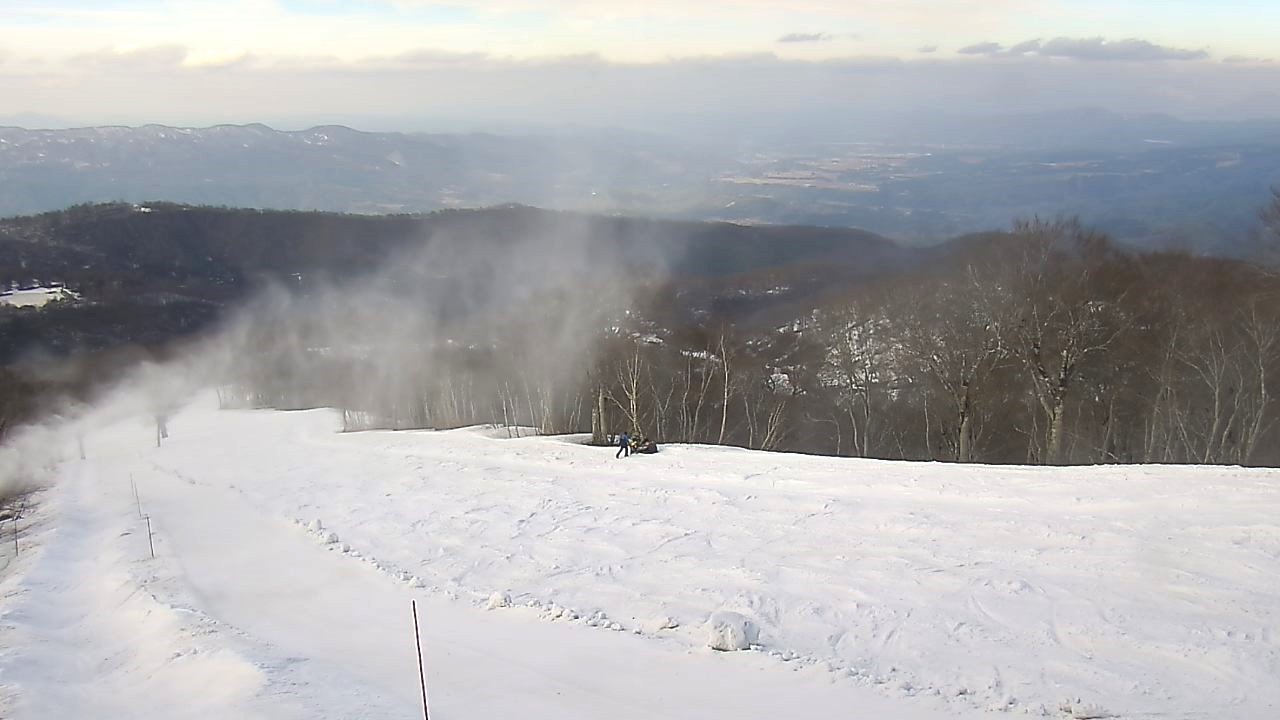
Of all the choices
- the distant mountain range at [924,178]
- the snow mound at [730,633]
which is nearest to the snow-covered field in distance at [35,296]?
the distant mountain range at [924,178]

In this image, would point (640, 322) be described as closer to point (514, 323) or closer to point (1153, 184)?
point (514, 323)

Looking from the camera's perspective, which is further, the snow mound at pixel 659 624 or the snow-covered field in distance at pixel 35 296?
the snow-covered field in distance at pixel 35 296

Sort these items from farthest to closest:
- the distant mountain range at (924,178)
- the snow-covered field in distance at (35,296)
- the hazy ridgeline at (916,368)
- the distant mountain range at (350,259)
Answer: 1. the snow-covered field in distance at (35,296)
2. the distant mountain range at (350,259)
3. the distant mountain range at (924,178)
4. the hazy ridgeline at (916,368)

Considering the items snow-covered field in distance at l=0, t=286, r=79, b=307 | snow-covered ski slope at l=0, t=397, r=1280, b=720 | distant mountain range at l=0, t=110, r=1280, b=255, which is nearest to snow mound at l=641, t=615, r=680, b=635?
snow-covered ski slope at l=0, t=397, r=1280, b=720

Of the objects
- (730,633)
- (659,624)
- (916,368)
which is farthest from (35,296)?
(730,633)

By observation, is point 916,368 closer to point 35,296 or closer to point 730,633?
point 730,633

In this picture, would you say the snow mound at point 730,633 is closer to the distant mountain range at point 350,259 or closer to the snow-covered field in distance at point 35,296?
the distant mountain range at point 350,259

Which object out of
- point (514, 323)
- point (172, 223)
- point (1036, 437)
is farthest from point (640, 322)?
point (172, 223)
